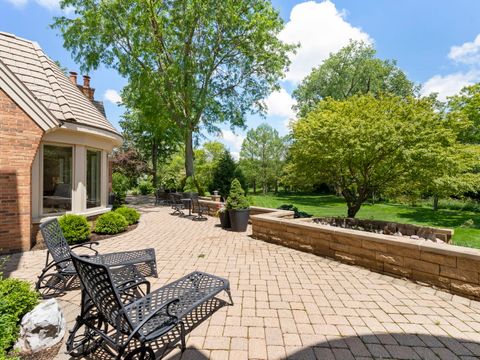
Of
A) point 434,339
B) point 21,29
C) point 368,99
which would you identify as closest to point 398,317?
point 434,339

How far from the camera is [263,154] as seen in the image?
33000mm

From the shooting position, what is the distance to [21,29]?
12305 mm

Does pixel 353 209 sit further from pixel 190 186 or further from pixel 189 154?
pixel 189 154

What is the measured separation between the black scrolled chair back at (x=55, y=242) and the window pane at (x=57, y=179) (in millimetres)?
3578

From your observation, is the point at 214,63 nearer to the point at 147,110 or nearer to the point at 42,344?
the point at 147,110

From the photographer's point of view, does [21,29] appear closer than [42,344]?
No

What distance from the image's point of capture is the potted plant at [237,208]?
27.3ft

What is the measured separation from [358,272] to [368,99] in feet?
17.8

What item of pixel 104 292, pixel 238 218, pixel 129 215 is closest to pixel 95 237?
pixel 129 215

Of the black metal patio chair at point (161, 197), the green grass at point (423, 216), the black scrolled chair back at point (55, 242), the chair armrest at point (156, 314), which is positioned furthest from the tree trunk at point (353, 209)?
the black metal patio chair at point (161, 197)

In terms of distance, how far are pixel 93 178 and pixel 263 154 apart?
26.0 metres

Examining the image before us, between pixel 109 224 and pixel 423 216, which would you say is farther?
pixel 423 216

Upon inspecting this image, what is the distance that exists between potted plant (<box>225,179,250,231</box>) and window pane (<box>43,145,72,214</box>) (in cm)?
503

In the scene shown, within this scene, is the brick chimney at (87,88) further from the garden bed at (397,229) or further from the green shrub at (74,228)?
the garden bed at (397,229)
